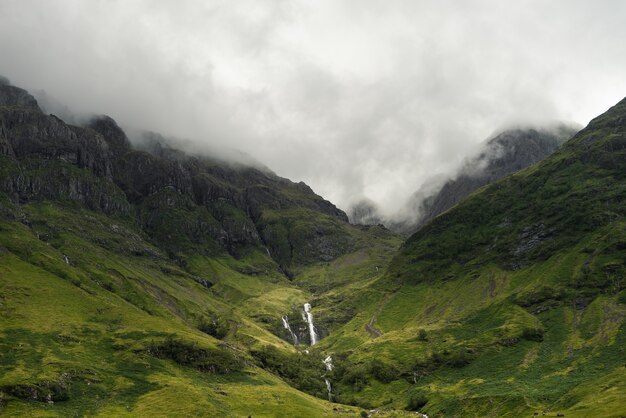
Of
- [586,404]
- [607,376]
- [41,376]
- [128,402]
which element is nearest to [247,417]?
[128,402]

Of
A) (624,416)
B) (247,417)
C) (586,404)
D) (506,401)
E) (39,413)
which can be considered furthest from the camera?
(247,417)

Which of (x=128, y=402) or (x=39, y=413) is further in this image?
(x=128, y=402)

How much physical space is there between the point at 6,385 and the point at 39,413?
20637 mm

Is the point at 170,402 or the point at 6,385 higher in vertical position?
the point at 6,385

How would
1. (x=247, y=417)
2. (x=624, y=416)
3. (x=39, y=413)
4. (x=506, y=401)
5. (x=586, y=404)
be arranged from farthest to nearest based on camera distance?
(x=247, y=417)
(x=506, y=401)
(x=39, y=413)
(x=586, y=404)
(x=624, y=416)

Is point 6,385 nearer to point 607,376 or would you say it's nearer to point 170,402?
point 170,402

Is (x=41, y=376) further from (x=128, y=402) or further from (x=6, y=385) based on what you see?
(x=128, y=402)

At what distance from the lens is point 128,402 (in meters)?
197

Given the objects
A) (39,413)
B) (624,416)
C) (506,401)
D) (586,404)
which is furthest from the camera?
(506,401)

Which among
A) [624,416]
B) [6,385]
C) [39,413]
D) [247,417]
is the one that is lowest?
[624,416]

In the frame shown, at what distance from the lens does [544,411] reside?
167000mm

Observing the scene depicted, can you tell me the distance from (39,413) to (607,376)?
8432 inches

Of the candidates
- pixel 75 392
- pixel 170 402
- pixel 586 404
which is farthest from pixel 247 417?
pixel 586 404

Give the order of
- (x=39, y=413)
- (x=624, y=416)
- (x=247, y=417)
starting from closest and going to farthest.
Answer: (x=624, y=416) < (x=39, y=413) < (x=247, y=417)
